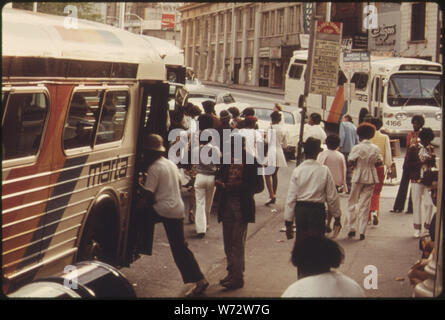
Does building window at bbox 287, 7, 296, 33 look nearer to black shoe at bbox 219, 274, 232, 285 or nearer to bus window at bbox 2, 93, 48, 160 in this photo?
black shoe at bbox 219, 274, 232, 285

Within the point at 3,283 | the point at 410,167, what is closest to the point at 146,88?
the point at 3,283

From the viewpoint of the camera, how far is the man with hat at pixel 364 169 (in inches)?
380

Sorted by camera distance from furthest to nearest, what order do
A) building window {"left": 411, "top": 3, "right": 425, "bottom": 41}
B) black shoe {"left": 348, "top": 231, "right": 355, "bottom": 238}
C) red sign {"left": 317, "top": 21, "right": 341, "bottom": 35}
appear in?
building window {"left": 411, "top": 3, "right": 425, "bottom": 41} → black shoe {"left": 348, "top": 231, "right": 355, "bottom": 238} → red sign {"left": 317, "top": 21, "right": 341, "bottom": 35}

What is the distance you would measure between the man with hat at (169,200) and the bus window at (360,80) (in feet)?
58.2

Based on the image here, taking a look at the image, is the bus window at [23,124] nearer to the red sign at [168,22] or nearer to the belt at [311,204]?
the belt at [311,204]

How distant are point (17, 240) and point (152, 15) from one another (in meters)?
15.7

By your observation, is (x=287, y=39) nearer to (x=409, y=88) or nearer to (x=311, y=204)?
(x=409, y=88)

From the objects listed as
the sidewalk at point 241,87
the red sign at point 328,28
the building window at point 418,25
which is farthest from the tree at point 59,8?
the red sign at point 328,28

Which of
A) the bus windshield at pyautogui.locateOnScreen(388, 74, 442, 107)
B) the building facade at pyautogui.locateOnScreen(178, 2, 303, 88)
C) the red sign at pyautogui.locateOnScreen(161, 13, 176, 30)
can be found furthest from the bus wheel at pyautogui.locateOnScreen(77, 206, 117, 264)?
the bus windshield at pyautogui.locateOnScreen(388, 74, 442, 107)

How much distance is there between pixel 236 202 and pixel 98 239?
1.51 metres

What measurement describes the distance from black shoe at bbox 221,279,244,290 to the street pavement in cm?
6

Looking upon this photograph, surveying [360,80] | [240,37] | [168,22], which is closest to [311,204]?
[168,22]

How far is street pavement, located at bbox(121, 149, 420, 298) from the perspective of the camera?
7.40 metres

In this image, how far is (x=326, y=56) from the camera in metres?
10.1
